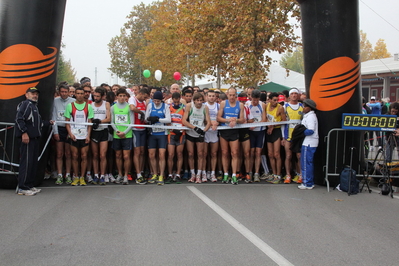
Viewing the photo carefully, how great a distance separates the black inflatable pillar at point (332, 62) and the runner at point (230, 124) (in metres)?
1.77

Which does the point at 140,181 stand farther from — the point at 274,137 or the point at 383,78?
the point at 383,78

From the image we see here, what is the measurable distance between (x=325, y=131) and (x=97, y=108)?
5078mm

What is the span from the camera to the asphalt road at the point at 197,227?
15.1ft

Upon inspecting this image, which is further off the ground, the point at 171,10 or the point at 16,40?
the point at 171,10

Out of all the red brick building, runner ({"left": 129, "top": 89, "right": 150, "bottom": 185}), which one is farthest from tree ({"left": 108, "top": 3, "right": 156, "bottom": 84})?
runner ({"left": 129, "top": 89, "right": 150, "bottom": 185})

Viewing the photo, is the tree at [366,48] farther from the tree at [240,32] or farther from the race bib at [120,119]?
the race bib at [120,119]

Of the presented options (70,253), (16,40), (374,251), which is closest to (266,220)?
(374,251)

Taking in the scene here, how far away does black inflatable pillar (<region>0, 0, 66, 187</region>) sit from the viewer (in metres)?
8.06

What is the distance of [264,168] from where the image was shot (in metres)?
10.2

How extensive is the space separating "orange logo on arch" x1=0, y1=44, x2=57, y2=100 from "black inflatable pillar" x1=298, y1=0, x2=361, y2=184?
5.81 metres

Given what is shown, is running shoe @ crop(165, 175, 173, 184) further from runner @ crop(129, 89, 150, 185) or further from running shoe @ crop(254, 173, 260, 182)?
running shoe @ crop(254, 173, 260, 182)

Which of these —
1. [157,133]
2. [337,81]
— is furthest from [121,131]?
[337,81]

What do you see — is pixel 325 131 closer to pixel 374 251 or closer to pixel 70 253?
pixel 374 251

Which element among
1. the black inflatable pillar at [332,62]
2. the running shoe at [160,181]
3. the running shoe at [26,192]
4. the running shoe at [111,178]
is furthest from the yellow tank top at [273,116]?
the running shoe at [26,192]
